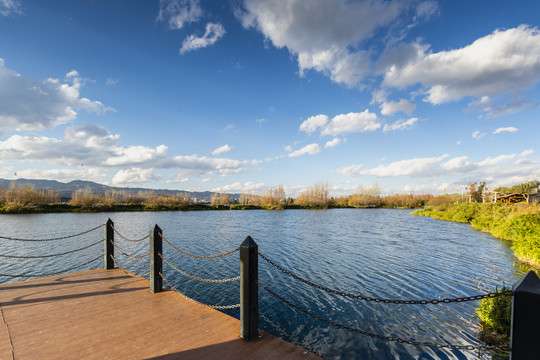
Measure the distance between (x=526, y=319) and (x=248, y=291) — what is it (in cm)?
316

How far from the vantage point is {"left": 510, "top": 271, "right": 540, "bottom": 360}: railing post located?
211 cm

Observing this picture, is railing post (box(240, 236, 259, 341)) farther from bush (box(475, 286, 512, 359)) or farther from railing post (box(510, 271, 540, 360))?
bush (box(475, 286, 512, 359))

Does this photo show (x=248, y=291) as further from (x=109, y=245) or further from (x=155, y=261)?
(x=109, y=245)

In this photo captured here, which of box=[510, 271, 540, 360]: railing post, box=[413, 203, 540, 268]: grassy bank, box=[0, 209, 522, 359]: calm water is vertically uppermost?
box=[510, 271, 540, 360]: railing post

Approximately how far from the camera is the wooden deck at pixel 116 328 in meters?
3.54

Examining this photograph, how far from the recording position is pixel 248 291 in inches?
152

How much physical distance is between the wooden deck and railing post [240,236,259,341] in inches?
7.6

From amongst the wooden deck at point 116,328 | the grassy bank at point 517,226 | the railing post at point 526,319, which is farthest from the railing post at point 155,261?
the grassy bank at point 517,226

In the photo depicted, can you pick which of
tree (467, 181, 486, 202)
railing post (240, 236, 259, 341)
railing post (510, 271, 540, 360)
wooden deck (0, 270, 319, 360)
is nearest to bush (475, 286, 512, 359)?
railing post (510, 271, 540, 360)

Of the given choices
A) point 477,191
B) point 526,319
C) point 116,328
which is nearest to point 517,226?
point 526,319

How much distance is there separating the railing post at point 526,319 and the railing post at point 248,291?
9.55 ft

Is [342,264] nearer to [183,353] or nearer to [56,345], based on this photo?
[183,353]

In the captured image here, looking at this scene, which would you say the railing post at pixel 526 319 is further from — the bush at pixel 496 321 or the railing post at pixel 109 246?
the railing post at pixel 109 246

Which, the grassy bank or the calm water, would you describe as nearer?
the calm water
